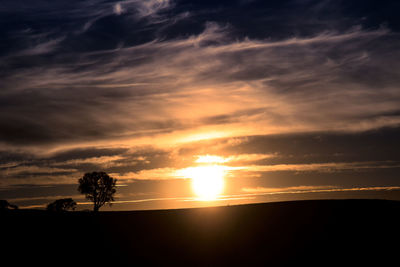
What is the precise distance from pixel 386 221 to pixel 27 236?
88.7ft

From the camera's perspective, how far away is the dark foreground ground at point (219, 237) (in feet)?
82.5

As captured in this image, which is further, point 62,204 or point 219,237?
point 62,204

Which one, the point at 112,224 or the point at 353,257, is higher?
the point at 112,224

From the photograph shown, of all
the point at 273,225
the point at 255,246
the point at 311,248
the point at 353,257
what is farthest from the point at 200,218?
the point at 353,257

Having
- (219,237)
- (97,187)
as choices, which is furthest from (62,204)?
(219,237)

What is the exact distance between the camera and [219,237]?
30406 mm

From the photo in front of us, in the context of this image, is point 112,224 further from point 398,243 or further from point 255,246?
point 398,243

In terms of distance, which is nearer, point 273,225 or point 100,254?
point 100,254

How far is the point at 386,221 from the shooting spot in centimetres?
3178

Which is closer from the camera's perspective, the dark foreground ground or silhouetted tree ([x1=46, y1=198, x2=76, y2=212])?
the dark foreground ground

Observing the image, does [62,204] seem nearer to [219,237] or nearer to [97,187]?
[97,187]

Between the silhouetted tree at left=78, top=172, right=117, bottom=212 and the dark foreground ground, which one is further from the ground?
the silhouetted tree at left=78, top=172, right=117, bottom=212

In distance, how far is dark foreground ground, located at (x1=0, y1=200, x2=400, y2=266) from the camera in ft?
82.5

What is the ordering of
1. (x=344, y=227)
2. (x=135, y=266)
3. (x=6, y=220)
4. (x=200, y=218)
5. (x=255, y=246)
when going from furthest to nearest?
(x=200, y=218) → (x=6, y=220) → (x=344, y=227) → (x=255, y=246) → (x=135, y=266)
